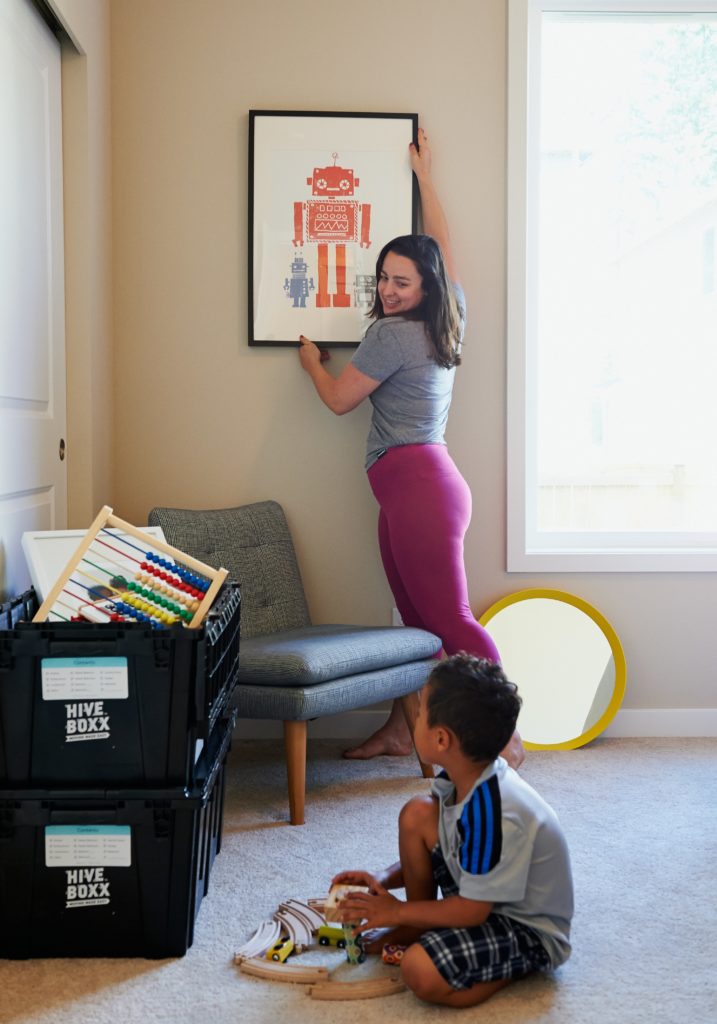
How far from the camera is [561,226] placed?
12.1 feet

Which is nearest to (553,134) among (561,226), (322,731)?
(561,226)

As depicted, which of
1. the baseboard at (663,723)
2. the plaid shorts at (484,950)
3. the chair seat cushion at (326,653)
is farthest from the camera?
the baseboard at (663,723)

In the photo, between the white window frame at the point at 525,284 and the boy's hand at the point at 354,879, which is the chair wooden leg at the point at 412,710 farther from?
the boy's hand at the point at 354,879

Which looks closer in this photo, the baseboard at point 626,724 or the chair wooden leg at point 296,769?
the chair wooden leg at point 296,769

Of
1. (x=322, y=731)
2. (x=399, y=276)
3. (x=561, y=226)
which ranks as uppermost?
(x=561, y=226)

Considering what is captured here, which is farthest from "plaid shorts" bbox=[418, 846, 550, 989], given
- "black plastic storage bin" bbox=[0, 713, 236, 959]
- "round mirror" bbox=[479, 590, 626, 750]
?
"round mirror" bbox=[479, 590, 626, 750]

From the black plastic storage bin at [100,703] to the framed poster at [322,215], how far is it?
5.89 feet

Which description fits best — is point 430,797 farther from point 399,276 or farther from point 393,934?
point 399,276

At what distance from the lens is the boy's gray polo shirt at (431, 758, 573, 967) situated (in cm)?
181

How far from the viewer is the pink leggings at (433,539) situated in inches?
123

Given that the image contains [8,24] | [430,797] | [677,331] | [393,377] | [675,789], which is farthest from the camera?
[677,331]

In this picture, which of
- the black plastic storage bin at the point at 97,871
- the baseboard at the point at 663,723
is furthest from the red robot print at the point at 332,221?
the black plastic storage bin at the point at 97,871

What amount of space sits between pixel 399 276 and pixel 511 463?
75 cm

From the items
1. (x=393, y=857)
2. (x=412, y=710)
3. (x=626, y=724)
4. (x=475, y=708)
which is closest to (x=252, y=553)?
(x=412, y=710)
